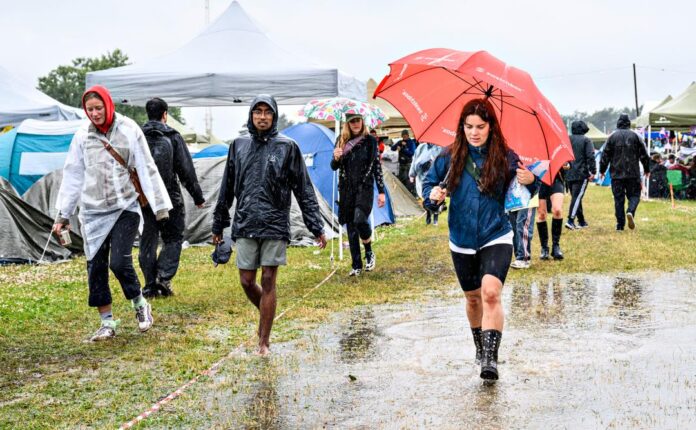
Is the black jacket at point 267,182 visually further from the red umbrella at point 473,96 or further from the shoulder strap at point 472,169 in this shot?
the shoulder strap at point 472,169

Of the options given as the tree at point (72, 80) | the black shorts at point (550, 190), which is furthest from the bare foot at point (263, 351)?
the tree at point (72, 80)

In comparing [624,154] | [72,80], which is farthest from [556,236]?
[72,80]

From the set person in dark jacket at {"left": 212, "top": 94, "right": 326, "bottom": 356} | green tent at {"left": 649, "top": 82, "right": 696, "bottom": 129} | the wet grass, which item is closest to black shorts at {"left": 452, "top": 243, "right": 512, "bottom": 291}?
person in dark jacket at {"left": 212, "top": 94, "right": 326, "bottom": 356}

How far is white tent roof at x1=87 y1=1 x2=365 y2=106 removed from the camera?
41.3 ft

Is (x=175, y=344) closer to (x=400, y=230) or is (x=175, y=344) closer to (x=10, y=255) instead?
(x=10, y=255)

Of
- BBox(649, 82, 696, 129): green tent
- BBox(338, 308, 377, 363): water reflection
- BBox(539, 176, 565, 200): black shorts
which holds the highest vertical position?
BBox(649, 82, 696, 129): green tent

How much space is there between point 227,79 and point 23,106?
410 inches

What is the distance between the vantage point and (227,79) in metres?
12.7

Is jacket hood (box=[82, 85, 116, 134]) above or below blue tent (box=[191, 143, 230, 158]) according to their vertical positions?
above

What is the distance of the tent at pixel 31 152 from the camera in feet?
52.6

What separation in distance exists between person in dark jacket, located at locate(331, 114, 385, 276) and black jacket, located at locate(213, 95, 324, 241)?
3811mm

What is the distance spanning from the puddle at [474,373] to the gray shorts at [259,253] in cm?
67

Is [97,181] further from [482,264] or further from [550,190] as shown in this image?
[550,190]

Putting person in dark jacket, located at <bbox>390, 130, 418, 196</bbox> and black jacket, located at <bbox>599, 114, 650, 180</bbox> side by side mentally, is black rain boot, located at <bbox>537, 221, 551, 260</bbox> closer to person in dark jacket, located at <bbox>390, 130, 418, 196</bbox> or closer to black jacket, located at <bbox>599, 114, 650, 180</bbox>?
black jacket, located at <bbox>599, 114, 650, 180</bbox>
